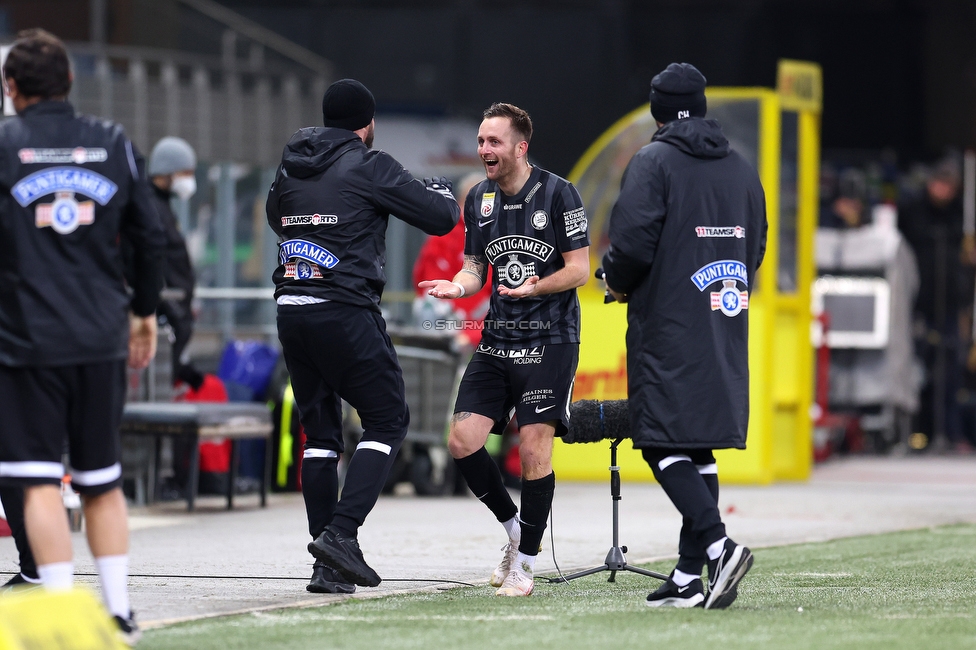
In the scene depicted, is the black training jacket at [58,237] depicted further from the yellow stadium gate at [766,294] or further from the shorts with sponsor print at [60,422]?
the yellow stadium gate at [766,294]

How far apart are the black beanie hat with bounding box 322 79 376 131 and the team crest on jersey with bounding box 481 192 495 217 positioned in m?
0.58

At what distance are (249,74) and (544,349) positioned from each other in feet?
38.2

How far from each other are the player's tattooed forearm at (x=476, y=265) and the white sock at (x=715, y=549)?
159 cm

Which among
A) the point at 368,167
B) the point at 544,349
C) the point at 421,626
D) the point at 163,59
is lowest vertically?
Answer: the point at 421,626

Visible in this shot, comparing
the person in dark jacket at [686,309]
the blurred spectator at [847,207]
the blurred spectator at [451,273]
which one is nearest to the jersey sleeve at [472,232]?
the person in dark jacket at [686,309]

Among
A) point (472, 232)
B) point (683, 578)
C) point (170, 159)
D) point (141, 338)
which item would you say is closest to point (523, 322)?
point (472, 232)

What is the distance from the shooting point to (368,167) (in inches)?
284

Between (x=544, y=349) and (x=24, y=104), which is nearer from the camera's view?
(x=24, y=104)

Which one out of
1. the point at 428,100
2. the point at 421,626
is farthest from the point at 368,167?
the point at 428,100

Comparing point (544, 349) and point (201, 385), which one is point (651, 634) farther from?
point (201, 385)

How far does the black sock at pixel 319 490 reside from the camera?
733 cm

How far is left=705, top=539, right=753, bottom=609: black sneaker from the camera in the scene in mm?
6574

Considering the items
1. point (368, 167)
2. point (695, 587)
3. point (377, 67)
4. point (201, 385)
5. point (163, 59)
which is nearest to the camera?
point (695, 587)

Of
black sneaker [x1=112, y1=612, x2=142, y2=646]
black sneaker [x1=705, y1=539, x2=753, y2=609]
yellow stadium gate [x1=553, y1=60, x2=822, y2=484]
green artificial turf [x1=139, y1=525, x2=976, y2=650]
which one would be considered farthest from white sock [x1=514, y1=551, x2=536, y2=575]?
yellow stadium gate [x1=553, y1=60, x2=822, y2=484]
